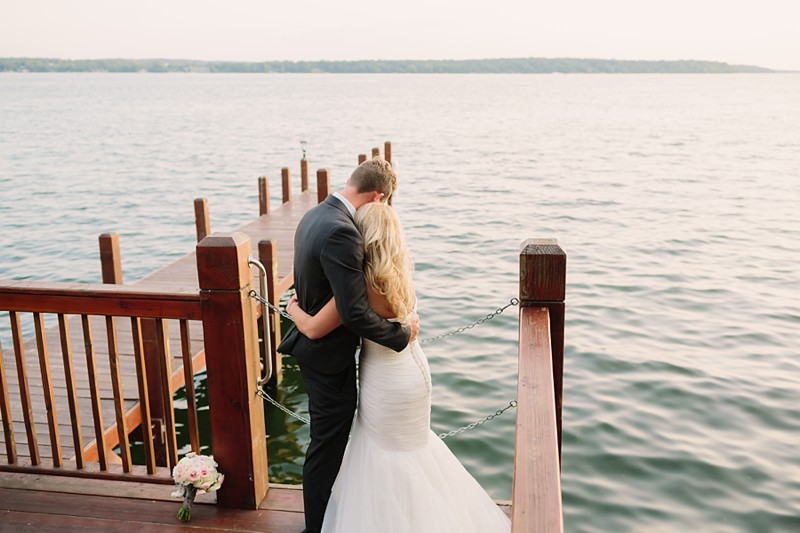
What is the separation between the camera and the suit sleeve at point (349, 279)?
339 cm

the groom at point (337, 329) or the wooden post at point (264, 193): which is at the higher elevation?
the groom at point (337, 329)

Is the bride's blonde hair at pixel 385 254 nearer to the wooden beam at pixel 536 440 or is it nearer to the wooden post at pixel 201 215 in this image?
the wooden beam at pixel 536 440

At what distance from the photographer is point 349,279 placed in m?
3.39

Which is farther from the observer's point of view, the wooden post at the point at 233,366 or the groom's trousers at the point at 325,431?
the wooden post at the point at 233,366

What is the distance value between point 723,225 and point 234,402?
17.8 metres

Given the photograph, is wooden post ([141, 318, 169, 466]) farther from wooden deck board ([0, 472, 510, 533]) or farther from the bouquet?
the bouquet

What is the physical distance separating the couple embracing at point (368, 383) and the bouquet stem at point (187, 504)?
0.62 meters

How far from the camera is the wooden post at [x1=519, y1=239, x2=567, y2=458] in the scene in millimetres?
3408

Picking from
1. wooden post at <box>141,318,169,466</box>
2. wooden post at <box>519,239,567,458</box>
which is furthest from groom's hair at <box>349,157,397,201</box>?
wooden post at <box>141,318,169,466</box>

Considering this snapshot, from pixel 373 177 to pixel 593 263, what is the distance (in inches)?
486

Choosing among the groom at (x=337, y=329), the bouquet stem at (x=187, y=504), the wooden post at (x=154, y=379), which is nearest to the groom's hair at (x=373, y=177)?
the groom at (x=337, y=329)

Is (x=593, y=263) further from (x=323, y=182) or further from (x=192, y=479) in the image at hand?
(x=192, y=479)

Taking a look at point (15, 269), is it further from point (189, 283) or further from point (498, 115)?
point (498, 115)

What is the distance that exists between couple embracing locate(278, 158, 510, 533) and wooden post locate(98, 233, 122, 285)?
624cm
